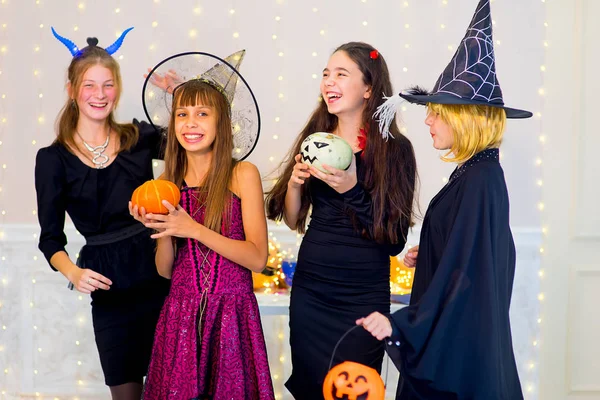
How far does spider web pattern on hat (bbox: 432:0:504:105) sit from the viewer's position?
6.27 ft

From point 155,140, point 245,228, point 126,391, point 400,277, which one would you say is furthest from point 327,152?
point 400,277

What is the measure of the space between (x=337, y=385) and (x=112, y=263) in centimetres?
117

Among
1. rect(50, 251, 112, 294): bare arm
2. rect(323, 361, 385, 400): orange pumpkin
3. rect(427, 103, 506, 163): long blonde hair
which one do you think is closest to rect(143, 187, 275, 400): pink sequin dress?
rect(50, 251, 112, 294): bare arm

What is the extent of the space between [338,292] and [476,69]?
89 cm

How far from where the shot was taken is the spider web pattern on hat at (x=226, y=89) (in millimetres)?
2471

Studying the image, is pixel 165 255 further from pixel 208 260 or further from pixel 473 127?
pixel 473 127

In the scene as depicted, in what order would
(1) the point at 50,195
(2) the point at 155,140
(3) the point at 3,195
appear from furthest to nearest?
(3) the point at 3,195, (2) the point at 155,140, (1) the point at 50,195

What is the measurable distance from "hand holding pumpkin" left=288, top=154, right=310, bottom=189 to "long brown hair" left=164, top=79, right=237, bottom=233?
219 mm

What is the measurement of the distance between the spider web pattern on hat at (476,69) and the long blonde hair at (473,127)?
1.6 inches

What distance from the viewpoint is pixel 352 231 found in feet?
7.75

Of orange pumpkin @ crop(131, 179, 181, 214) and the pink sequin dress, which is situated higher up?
orange pumpkin @ crop(131, 179, 181, 214)

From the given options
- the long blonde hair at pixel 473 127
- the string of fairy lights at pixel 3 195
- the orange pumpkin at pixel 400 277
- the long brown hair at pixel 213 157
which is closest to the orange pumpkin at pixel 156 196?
the long brown hair at pixel 213 157

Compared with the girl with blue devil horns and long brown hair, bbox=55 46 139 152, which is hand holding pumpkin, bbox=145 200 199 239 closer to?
the girl with blue devil horns

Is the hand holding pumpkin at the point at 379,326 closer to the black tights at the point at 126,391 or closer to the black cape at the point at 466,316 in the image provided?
the black cape at the point at 466,316
